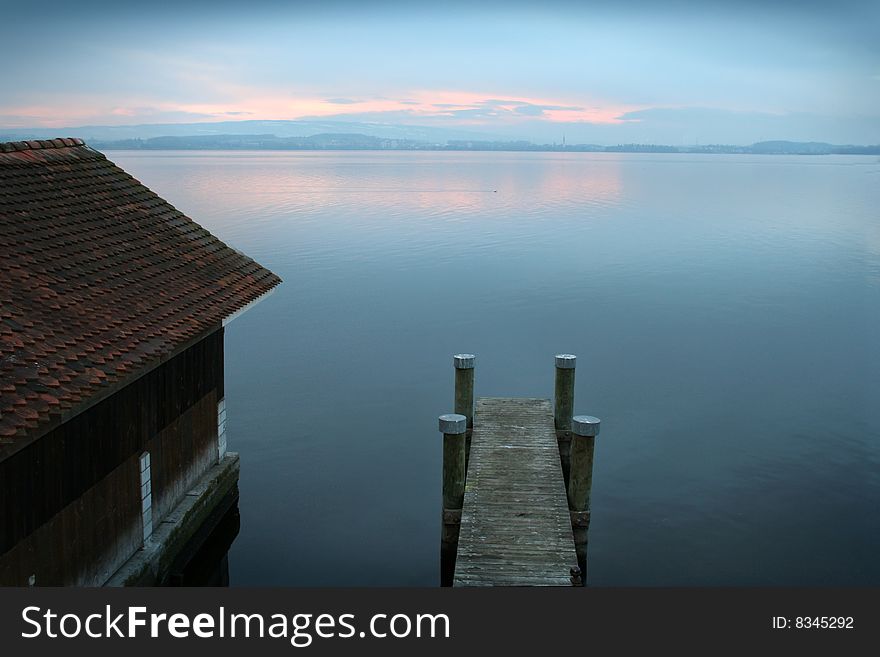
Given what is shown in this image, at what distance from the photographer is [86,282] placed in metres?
12.9

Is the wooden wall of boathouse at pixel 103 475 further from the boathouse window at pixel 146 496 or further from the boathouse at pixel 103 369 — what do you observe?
the boathouse window at pixel 146 496

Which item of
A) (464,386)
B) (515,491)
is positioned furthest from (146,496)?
(464,386)

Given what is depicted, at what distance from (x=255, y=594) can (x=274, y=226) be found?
6394 cm

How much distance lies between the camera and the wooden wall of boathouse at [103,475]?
986cm

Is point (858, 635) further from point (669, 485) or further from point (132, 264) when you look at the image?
point (669, 485)

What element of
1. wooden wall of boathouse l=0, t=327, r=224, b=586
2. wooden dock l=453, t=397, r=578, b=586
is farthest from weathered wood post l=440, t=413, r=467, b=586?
wooden wall of boathouse l=0, t=327, r=224, b=586

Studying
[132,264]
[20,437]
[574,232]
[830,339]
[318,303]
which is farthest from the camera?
[574,232]

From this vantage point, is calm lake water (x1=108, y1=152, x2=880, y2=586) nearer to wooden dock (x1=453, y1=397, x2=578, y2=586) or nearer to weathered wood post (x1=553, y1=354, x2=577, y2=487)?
weathered wood post (x1=553, y1=354, x2=577, y2=487)

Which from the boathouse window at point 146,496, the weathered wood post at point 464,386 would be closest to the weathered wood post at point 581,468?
the weathered wood post at point 464,386

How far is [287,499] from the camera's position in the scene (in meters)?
19.9

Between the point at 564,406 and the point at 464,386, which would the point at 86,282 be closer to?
the point at 464,386

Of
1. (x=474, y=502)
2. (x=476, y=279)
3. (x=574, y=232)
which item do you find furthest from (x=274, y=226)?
(x=474, y=502)

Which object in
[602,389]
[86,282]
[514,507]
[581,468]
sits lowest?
[602,389]

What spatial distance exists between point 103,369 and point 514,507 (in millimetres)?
7078
